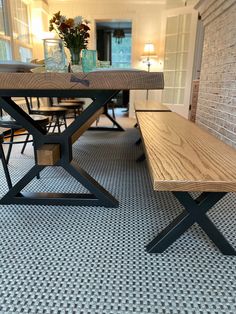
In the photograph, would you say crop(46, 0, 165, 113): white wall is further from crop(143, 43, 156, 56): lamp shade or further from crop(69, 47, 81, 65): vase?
crop(69, 47, 81, 65): vase

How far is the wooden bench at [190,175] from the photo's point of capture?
2.56 feet

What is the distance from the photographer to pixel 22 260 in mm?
990

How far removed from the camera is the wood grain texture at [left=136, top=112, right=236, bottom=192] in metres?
0.78

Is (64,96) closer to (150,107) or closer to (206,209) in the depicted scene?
(206,209)

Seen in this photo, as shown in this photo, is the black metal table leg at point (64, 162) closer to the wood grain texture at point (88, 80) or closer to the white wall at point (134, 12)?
the wood grain texture at point (88, 80)

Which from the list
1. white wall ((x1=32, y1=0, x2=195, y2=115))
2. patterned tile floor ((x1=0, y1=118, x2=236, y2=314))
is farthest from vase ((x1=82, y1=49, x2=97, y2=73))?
white wall ((x1=32, y1=0, x2=195, y2=115))

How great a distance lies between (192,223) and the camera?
3.30 ft

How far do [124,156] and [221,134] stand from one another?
3.27ft

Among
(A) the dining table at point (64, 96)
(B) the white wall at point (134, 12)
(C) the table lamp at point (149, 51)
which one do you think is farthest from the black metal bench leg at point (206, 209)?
(B) the white wall at point (134, 12)

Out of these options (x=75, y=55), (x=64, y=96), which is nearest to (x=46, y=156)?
(x=64, y=96)

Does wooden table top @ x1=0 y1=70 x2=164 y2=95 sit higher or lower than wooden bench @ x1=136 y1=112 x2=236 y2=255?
higher

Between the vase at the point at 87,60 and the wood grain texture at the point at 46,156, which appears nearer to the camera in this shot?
the wood grain texture at the point at 46,156

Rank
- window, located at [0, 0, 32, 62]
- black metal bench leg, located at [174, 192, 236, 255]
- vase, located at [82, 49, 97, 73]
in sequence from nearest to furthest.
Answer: black metal bench leg, located at [174, 192, 236, 255] → vase, located at [82, 49, 97, 73] → window, located at [0, 0, 32, 62]

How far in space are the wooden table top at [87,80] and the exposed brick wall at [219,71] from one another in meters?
1.41
